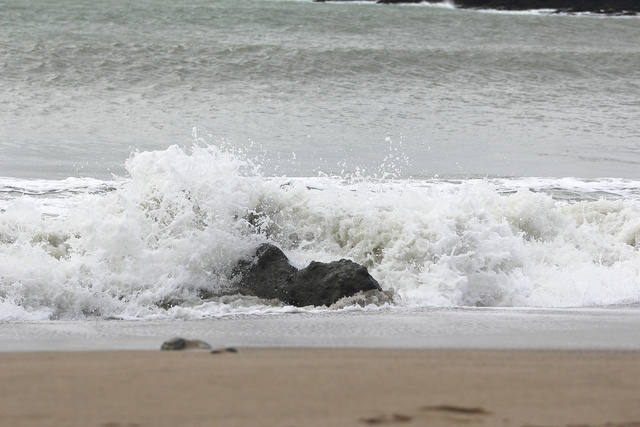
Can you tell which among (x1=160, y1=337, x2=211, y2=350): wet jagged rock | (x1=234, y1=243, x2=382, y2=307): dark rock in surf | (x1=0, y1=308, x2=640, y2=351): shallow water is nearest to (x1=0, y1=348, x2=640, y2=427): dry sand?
(x1=160, y1=337, x2=211, y2=350): wet jagged rock

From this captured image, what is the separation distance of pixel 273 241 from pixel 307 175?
3357 millimetres

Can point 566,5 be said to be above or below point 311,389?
below

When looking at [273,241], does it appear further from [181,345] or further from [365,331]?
[181,345]

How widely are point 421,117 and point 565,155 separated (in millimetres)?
3077

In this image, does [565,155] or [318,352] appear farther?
[565,155]

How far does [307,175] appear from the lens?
34.0ft

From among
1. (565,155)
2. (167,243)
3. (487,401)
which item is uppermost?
(487,401)

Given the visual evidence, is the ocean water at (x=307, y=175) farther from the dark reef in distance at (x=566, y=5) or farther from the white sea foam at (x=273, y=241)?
the dark reef in distance at (x=566, y=5)

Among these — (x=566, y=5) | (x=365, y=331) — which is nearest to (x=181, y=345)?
(x=365, y=331)

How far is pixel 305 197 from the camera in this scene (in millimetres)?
7590

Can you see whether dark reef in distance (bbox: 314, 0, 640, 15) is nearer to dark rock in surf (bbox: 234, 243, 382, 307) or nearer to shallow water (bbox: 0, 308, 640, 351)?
dark rock in surf (bbox: 234, 243, 382, 307)

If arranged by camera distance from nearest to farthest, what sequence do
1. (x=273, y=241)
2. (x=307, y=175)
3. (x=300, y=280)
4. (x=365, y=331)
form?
(x=365, y=331)
(x=300, y=280)
(x=273, y=241)
(x=307, y=175)

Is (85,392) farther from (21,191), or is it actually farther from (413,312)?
(21,191)

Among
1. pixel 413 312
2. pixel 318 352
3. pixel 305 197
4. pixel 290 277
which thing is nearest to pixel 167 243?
pixel 290 277
